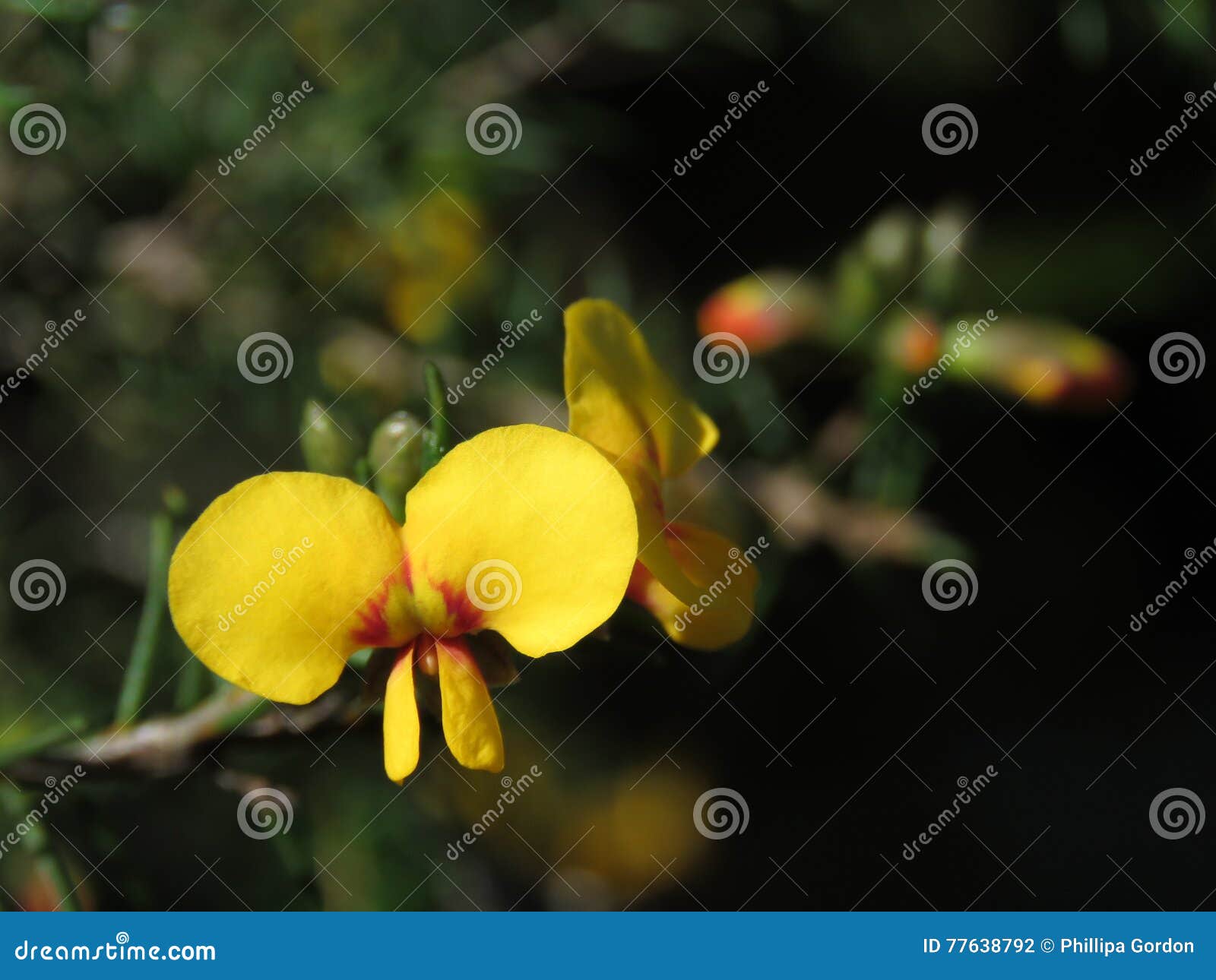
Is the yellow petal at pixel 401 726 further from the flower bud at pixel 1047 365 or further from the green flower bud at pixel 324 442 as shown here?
the flower bud at pixel 1047 365

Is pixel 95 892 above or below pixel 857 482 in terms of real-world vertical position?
below

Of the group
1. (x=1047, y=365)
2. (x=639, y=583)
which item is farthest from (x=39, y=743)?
(x=1047, y=365)

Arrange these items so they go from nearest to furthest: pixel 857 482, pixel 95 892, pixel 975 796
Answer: pixel 95 892
pixel 857 482
pixel 975 796

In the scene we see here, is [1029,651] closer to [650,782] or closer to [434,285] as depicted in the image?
[650,782]

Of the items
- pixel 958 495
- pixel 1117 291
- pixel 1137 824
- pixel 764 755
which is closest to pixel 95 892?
pixel 764 755

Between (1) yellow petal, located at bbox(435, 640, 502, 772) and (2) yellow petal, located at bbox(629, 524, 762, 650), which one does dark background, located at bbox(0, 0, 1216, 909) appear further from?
(1) yellow petal, located at bbox(435, 640, 502, 772)

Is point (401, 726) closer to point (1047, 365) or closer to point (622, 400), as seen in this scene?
point (622, 400)
